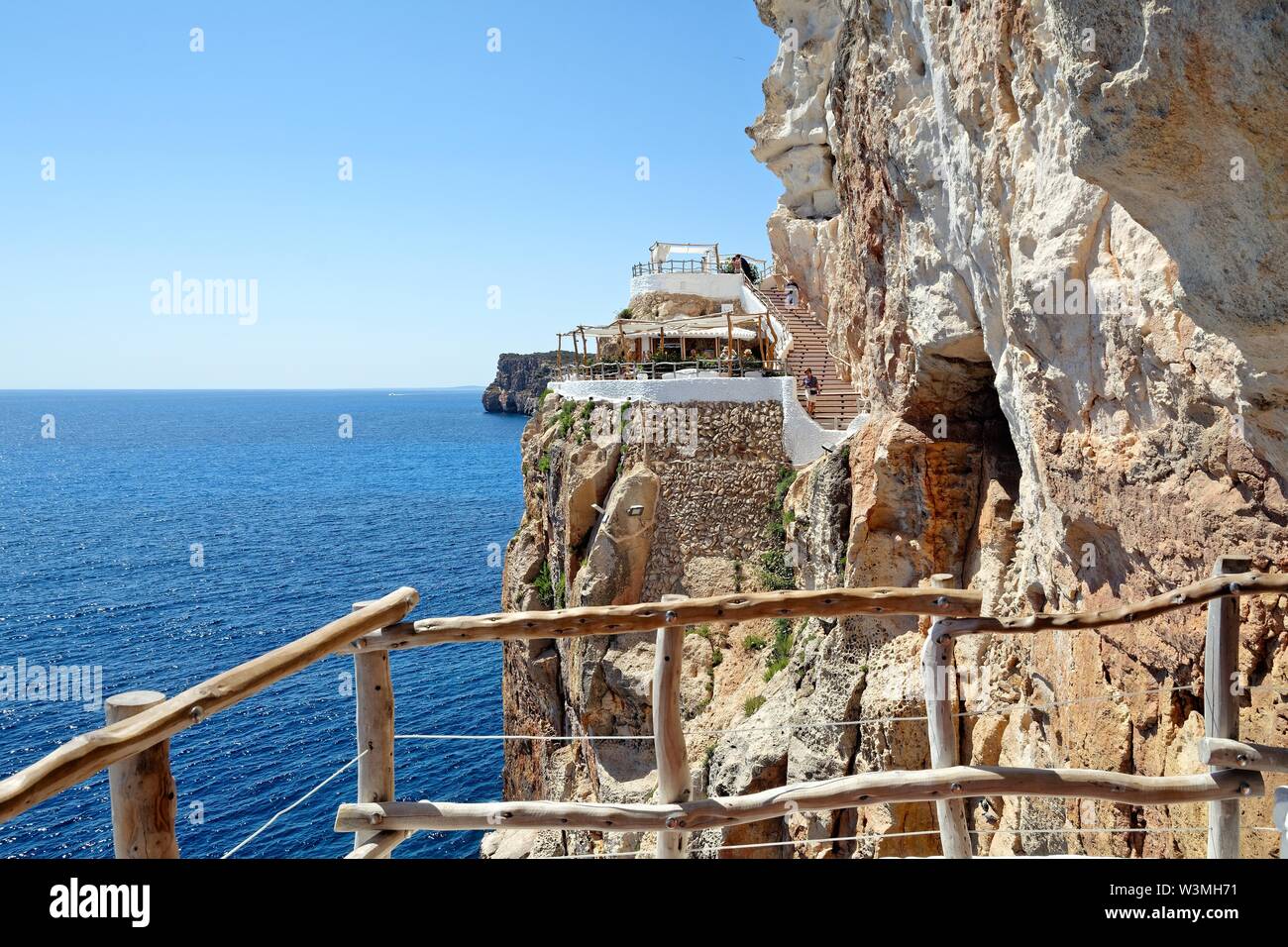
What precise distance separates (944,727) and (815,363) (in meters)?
19.6

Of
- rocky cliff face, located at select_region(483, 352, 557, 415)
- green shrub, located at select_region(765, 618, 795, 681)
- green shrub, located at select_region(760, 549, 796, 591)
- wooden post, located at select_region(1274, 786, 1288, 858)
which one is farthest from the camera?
rocky cliff face, located at select_region(483, 352, 557, 415)

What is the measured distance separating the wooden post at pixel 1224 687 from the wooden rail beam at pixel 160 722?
3.59 metres

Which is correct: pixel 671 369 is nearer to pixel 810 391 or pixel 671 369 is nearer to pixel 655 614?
pixel 810 391

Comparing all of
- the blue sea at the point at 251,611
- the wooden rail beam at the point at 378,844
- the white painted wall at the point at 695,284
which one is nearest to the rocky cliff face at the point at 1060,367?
the wooden rail beam at the point at 378,844

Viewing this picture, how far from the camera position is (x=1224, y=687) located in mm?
3830

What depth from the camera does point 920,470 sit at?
12.3 metres

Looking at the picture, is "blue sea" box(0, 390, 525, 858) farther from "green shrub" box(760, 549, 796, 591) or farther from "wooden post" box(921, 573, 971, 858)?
"wooden post" box(921, 573, 971, 858)

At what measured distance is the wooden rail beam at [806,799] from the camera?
3756 millimetres

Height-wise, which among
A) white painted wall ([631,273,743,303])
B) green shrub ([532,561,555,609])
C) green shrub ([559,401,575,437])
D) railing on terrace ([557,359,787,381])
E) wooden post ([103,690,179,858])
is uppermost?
white painted wall ([631,273,743,303])

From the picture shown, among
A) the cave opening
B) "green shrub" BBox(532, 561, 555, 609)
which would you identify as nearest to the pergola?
"green shrub" BBox(532, 561, 555, 609)

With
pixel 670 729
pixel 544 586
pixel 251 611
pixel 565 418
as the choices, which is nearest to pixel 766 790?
pixel 670 729

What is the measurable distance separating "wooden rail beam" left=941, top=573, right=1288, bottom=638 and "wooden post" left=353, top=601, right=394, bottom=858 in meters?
2.51

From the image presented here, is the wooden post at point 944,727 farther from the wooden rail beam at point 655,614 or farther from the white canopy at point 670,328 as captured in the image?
the white canopy at point 670,328

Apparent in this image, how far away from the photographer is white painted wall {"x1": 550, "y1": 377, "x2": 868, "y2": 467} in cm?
1842
